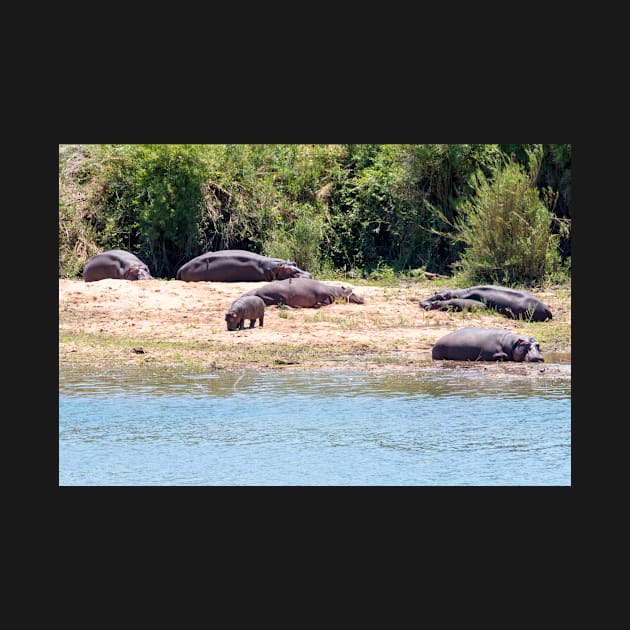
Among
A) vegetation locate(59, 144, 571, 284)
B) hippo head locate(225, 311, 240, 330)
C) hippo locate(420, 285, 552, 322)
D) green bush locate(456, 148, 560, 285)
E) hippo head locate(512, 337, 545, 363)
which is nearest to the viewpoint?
hippo head locate(512, 337, 545, 363)

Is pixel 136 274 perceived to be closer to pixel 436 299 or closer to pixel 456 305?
pixel 436 299

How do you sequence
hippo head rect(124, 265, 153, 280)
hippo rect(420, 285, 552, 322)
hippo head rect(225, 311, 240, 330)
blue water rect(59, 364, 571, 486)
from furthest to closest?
1. hippo head rect(124, 265, 153, 280)
2. hippo rect(420, 285, 552, 322)
3. hippo head rect(225, 311, 240, 330)
4. blue water rect(59, 364, 571, 486)

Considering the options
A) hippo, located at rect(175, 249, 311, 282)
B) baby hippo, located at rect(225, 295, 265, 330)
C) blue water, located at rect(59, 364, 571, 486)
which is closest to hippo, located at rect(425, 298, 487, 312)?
baby hippo, located at rect(225, 295, 265, 330)

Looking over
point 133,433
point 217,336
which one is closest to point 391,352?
point 217,336

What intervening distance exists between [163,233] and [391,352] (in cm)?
1029

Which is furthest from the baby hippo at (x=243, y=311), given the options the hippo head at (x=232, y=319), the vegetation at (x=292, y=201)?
the vegetation at (x=292, y=201)

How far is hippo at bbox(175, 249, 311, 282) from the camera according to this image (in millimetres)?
18016

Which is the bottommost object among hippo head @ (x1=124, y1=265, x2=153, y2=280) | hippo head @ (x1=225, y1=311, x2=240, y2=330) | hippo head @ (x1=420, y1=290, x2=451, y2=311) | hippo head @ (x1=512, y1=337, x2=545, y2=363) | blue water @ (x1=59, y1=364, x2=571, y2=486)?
blue water @ (x1=59, y1=364, x2=571, y2=486)

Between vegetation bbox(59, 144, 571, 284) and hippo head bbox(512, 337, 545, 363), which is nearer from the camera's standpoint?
hippo head bbox(512, 337, 545, 363)

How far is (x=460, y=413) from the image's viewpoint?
916 cm

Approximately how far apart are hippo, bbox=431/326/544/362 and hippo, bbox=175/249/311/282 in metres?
6.34

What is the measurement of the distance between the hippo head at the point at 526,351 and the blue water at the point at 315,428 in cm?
32

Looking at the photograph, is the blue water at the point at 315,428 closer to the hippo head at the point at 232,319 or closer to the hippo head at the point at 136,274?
the hippo head at the point at 232,319

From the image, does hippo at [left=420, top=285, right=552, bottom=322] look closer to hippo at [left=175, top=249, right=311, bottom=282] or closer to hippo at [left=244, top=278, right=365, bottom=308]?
hippo at [left=244, top=278, right=365, bottom=308]
